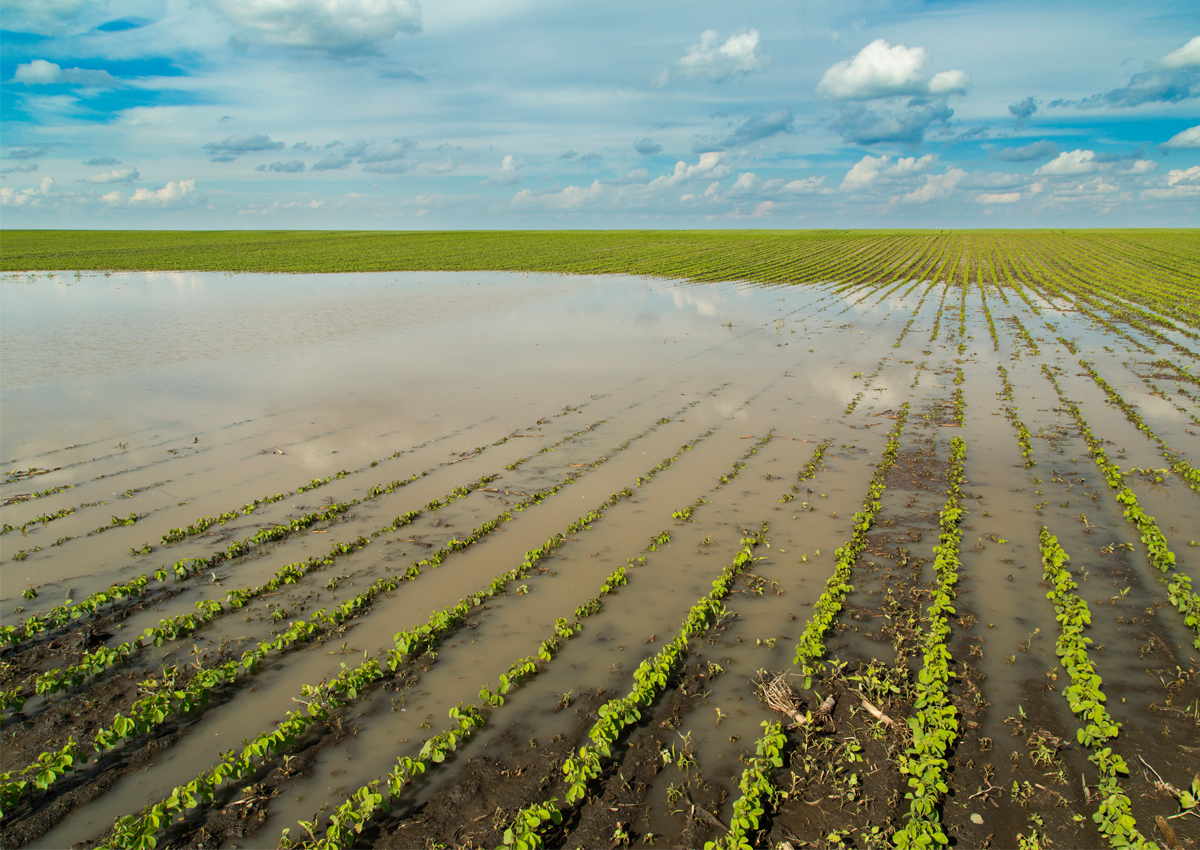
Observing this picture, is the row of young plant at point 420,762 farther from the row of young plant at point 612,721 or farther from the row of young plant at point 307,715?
the row of young plant at point 612,721

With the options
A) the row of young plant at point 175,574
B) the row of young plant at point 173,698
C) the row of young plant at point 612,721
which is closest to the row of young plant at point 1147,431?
the row of young plant at point 612,721

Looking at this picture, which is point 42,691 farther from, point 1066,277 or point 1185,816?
point 1066,277

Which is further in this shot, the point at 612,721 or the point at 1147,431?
the point at 1147,431

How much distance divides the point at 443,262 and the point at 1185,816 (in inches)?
2198

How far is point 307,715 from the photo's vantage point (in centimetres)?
549

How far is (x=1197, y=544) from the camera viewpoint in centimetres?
818

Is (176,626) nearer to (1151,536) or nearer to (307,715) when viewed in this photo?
(307,715)

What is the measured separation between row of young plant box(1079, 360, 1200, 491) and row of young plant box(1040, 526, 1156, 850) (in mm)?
4356

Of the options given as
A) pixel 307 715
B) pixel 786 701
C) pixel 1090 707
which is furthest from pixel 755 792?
pixel 307 715

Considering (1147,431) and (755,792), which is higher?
(1147,431)

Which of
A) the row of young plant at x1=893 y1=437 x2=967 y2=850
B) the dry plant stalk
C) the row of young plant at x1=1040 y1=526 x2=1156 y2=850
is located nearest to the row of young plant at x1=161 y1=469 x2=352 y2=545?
the dry plant stalk

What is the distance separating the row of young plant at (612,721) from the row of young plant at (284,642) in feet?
7.05

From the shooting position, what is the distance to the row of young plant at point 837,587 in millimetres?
6074

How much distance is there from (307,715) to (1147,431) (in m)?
14.5
